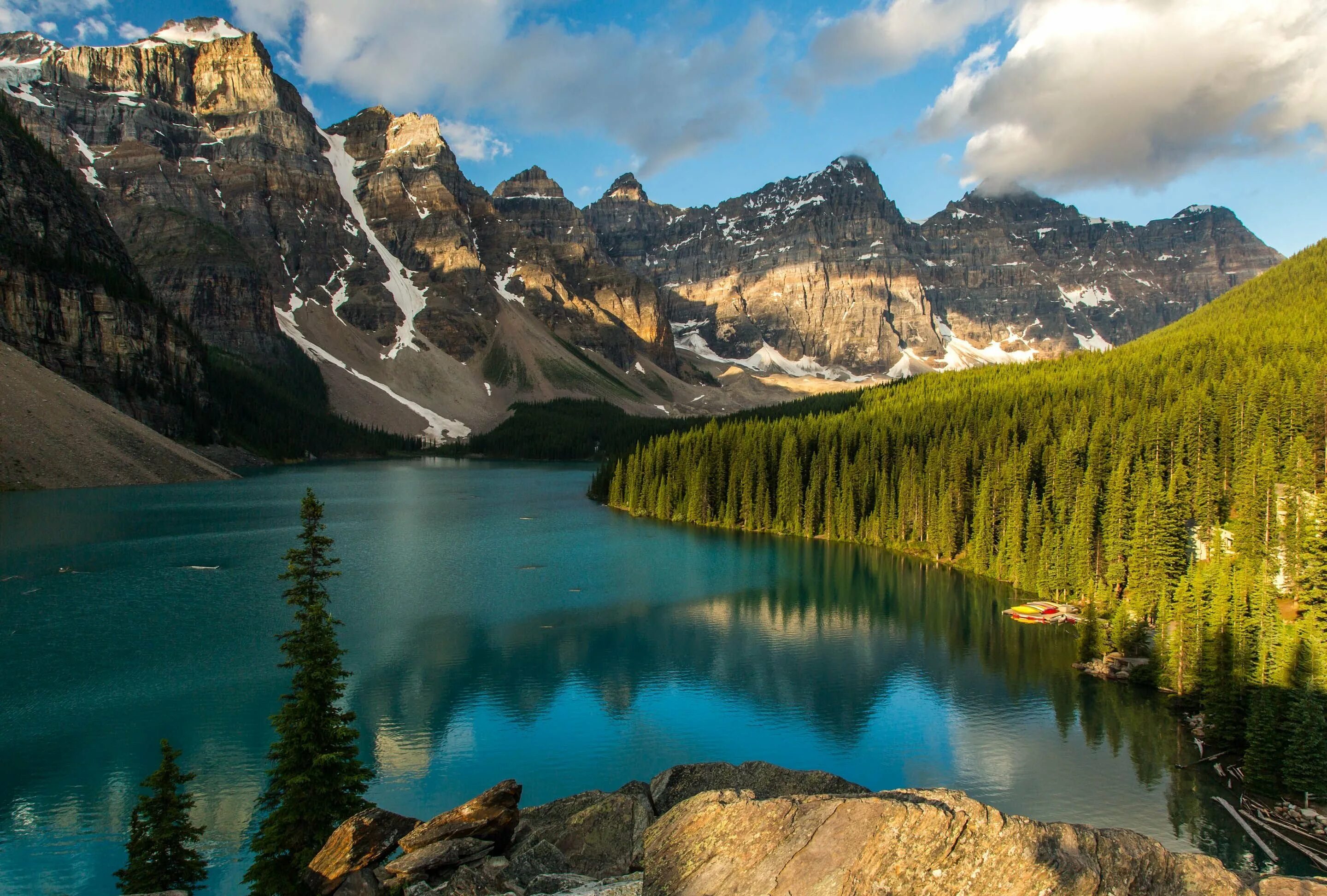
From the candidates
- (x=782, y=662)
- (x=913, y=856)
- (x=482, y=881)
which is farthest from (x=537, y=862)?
(x=782, y=662)

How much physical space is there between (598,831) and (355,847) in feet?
13.3

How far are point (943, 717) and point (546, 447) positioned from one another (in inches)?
6756

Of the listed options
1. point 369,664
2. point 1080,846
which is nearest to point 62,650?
point 369,664

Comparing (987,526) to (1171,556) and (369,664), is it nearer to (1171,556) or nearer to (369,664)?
(1171,556)

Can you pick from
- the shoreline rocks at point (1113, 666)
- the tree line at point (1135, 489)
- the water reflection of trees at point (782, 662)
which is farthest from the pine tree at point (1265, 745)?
the shoreline rocks at point (1113, 666)

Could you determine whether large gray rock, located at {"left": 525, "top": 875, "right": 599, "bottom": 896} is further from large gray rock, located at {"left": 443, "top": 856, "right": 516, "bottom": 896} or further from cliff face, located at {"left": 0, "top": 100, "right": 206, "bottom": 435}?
cliff face, located at {"left": 0, "top": 100, "right": 206, "bottom": 435}

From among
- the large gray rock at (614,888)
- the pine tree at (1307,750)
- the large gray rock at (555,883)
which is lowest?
the pine tree at (1307,750)

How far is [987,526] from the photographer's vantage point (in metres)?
62.2

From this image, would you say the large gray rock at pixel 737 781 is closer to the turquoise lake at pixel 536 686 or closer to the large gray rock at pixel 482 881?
the large gray rock at pixel 482 881

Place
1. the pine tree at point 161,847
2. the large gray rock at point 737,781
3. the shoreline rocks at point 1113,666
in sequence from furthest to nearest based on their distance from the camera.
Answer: the shoreline rocks at point 1113,666 < the pine tree at point 161,847 < the large gray rock at point 737,781

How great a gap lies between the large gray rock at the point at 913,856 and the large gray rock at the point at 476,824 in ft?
13.0

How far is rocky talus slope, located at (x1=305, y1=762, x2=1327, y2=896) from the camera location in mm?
8594

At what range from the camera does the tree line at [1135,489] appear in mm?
28750

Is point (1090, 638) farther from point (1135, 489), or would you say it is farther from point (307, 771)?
point (307, 771)
